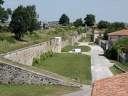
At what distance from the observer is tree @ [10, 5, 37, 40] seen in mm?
49875

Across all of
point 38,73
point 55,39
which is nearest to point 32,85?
point 38,73

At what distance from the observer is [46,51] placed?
48000mm

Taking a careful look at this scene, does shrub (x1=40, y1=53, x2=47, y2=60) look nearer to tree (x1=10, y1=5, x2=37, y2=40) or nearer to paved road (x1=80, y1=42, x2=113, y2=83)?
paved road (x1=80, y1=42, x2=113, y2=83)

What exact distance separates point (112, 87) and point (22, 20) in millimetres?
41208

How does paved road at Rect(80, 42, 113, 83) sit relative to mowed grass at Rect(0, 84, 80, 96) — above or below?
below

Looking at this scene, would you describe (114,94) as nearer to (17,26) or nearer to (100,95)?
(100,95)

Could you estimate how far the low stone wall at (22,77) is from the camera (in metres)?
24.1

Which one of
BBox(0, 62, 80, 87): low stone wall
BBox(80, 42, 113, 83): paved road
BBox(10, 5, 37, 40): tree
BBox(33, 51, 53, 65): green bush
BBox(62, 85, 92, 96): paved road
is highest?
BBox(10, 5, 37, 40): tree

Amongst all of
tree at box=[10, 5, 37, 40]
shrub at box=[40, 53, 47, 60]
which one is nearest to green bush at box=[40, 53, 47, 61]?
shrub at box=[40, 53, 47, 60]

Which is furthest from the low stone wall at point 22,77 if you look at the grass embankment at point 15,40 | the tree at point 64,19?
the tree at point 64,19

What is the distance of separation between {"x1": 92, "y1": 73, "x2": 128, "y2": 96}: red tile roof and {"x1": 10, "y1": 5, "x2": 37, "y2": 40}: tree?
38.8 meters

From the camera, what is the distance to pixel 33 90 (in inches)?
898

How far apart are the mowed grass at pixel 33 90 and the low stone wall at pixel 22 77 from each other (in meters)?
0.53

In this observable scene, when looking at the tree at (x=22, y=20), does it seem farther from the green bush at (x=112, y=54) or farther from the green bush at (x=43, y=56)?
the green bush at (x=112, y=54)
